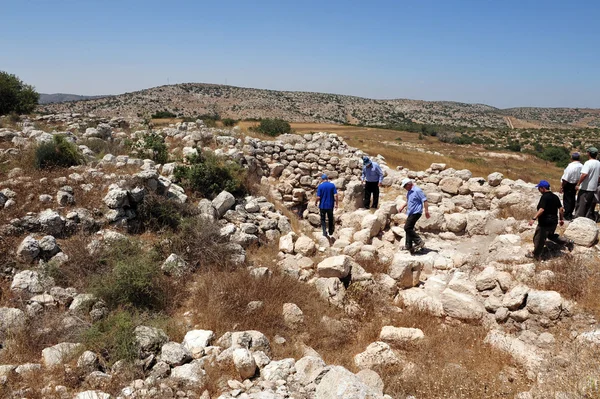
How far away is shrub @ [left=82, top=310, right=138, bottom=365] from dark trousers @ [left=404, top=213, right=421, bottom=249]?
5.73 meters

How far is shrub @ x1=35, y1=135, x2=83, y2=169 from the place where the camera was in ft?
28.5

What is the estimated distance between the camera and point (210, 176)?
1012cm

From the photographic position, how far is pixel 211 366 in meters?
4.30

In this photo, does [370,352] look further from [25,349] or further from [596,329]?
[25,349]

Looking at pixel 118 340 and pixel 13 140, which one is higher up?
pixel 13 140

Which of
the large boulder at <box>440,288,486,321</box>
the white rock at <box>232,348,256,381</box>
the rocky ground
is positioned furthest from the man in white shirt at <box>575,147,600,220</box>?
the white rock at <box>232,348,256,381</box>

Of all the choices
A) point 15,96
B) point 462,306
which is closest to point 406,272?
point 462,306

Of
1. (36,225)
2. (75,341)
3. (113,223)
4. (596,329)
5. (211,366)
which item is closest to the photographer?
(211,366)

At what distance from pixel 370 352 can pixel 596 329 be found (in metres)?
3.16

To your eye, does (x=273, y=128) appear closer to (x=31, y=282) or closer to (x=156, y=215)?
(x=156, y=215)

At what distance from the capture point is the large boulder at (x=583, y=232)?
23.3 feet

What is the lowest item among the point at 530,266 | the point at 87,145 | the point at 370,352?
the point at 370,352

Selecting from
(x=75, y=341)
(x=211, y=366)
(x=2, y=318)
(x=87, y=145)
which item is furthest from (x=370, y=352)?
(x=87, y=145)

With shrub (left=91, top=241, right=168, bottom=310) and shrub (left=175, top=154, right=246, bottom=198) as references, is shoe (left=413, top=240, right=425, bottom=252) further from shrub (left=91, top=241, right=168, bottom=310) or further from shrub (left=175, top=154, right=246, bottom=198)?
shrub (left=91, top=241, right=168, bottom=310)
